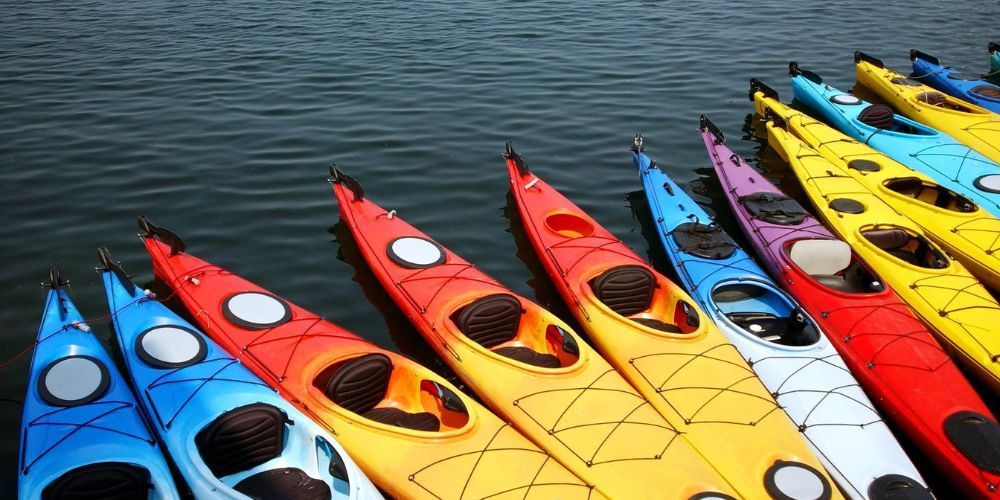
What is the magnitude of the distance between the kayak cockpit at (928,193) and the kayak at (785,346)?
223 cm

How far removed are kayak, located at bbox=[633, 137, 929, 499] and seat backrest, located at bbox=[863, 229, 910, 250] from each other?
108 cm

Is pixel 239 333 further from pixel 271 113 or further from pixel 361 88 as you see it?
pixel 361 88

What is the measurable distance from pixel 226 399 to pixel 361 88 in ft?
36.2

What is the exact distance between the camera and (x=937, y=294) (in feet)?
30.7

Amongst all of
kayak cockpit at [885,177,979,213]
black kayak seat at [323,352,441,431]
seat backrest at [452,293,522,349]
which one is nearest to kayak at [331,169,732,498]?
seat backrest at [452,293,522,349]

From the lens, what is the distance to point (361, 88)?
17094mm

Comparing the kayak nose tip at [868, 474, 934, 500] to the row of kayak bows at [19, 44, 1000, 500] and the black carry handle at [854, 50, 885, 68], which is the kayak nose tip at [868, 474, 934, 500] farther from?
the black carry handle at [854, 50, 885, 68]

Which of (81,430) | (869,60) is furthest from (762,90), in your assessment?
(81,430)

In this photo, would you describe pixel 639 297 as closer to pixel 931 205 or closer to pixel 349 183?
pixel 349 183

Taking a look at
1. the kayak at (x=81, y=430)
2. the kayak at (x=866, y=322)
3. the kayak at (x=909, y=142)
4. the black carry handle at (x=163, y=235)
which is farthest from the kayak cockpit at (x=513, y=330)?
the kayak at (x=909, y=142)

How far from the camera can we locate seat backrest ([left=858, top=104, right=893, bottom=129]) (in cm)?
1419

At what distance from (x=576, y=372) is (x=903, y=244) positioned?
5.54m

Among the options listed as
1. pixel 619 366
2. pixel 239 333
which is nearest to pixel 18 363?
pixel 239 333

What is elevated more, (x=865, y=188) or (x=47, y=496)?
(x=865, y=188)
